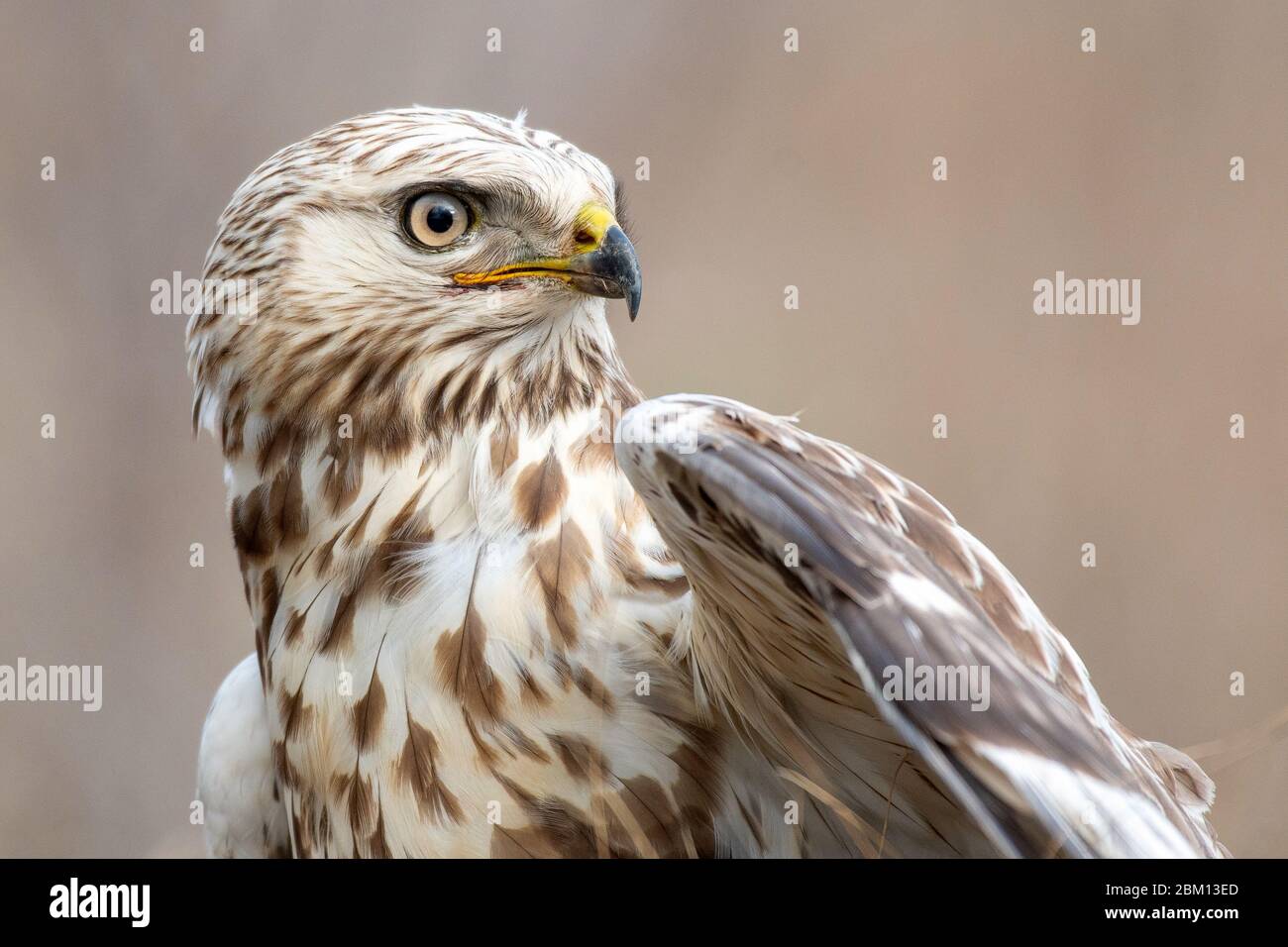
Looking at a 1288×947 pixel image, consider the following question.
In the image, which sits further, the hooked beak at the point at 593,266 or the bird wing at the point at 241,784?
the bird wing at the point at 241,784

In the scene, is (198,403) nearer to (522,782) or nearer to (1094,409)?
(522,782)

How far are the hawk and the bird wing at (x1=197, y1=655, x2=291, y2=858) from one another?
194mm

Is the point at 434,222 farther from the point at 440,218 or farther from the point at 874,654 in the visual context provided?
the point at 874,654

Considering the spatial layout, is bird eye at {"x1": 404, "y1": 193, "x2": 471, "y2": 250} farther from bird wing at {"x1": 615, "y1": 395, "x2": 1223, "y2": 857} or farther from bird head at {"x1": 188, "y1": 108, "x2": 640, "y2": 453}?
bird wing at {"x1": 615, "y1": 395, "x2": 1223, "y2": 857}

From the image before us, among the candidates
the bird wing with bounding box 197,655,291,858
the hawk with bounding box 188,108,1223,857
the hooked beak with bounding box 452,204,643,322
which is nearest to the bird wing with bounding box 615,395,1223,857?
the hawk with bounding box 188,108,1223,857

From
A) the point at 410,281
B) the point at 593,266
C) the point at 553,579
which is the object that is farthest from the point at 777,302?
the point at 553,579

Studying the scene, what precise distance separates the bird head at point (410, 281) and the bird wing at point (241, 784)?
0.64 metres

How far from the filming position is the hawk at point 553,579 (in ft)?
5.26

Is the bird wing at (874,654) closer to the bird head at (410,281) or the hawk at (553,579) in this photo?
the hawk at (553,579)

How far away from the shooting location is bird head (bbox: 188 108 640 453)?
Answer: 216 cm

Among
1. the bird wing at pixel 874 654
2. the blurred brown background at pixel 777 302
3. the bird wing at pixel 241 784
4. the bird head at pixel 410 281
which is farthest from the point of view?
the blurred brown background at pixel 777 302

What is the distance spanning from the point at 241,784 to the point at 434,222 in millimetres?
1177

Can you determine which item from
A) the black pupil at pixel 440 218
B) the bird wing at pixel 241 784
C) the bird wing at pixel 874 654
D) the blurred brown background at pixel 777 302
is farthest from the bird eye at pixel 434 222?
the blurred brown background at pixel 777 302

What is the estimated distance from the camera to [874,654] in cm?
152
